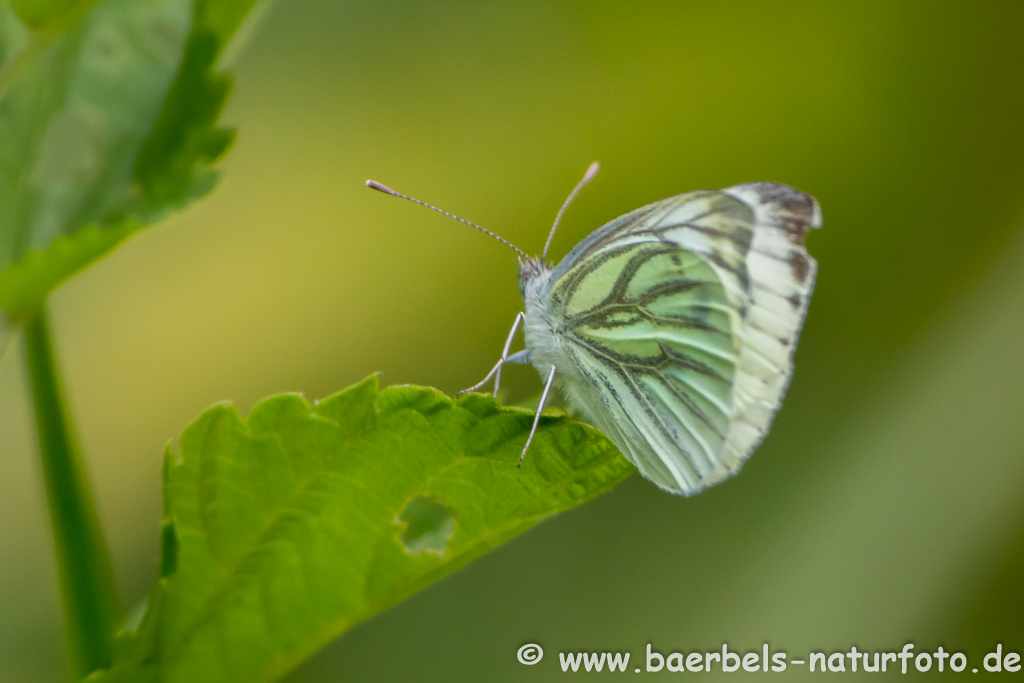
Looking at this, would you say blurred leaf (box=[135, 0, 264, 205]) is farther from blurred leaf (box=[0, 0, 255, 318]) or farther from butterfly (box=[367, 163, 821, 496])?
butterfly (box=[367, 163, 821, 496])

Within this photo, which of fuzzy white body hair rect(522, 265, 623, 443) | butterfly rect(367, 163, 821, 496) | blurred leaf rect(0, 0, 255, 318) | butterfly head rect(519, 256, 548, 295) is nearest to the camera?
blurred leaf rect(0, 0, 255, 318)

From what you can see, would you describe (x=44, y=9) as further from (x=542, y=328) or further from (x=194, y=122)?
(x=542, y=328)

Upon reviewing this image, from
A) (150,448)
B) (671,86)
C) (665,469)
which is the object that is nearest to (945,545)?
(665,469)

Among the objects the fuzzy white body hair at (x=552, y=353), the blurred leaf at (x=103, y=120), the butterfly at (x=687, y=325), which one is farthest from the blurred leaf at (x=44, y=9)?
the fuzzy white body hair at (x=552, y=353)

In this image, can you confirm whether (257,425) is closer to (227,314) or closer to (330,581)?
(330,581)

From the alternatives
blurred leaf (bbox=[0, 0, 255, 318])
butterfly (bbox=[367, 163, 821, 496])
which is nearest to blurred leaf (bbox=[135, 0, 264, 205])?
blurred leaf (bbox=[0, 0, 255, 318])
